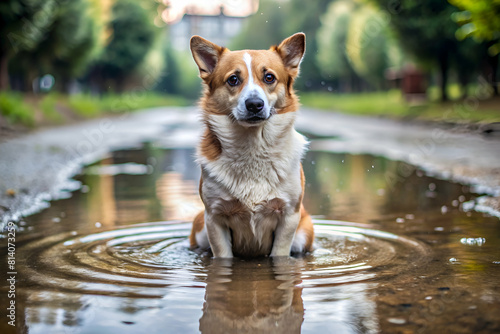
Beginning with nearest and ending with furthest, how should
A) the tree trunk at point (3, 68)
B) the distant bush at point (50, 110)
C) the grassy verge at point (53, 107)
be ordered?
the grassy verge at point (53, 107), the tree trunk at point (3, 68), the distant bush at point (50, 110)

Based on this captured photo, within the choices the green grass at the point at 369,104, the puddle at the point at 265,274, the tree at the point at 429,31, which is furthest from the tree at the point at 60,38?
the puddle at the point at 265,274

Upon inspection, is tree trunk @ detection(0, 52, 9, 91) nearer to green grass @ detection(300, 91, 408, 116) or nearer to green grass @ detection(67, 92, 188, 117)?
green grass @ detection(67, 92, 188, 117)

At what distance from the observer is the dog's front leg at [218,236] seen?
432 centimetres

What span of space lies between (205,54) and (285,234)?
4.62 feet

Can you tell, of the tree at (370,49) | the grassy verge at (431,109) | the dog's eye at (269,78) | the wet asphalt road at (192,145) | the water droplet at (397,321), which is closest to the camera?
the water droplet at (397,321)

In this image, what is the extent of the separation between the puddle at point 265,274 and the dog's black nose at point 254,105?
1042 mm

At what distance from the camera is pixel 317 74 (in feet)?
184

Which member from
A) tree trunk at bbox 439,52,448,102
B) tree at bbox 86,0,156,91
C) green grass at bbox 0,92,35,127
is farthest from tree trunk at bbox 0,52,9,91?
tree at bbox 86,0,156,91

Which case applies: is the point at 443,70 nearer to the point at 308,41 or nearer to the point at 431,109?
the point at 431,109

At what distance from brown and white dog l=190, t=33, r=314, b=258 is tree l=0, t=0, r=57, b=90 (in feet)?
54.5

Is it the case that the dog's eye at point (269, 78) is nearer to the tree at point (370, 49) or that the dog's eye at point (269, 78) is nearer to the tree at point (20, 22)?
the tree at point (20, 22)

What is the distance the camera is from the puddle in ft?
10.0

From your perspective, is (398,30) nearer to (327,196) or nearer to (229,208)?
(327,196)

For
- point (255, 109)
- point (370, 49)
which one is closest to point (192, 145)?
point (255, 109)
